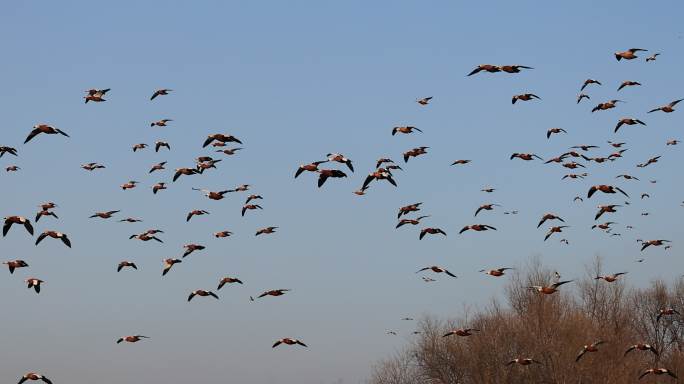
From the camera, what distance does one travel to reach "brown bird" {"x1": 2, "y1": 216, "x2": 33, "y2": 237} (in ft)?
79.6

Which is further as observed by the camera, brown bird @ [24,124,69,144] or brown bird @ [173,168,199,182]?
brown bird @ [173,168,199,182]

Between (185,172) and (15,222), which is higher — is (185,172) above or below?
above

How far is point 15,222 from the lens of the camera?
82.7 ft

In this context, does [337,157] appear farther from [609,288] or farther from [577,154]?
[609,288]

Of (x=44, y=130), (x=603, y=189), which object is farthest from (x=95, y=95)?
(x=603, y=189)

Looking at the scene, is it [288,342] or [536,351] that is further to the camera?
[536,351]

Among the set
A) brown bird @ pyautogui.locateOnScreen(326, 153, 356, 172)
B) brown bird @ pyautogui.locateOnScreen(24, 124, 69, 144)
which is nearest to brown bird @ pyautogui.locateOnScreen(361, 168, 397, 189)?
brown bird @ pyautogui.locateOnScreen(326, 153, 356, 172)

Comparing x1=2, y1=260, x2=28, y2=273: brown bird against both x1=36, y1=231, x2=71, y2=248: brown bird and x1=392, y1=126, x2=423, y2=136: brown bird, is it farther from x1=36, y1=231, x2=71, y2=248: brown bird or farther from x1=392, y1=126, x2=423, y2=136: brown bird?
x1=392, y1=126, x2=423, y2=136: brown bird

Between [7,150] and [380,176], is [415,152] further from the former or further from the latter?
[7,150]

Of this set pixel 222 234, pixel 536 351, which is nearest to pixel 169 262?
pixel 222 234

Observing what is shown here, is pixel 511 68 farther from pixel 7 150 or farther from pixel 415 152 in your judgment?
pixel 7 150

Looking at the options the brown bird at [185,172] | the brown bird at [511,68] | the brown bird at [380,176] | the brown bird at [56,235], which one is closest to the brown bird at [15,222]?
the brown bird at [56,235]

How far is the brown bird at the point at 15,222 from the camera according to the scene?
24250mm

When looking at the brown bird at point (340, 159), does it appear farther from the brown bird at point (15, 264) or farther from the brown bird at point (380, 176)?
the brown bird at point (15, 264)
